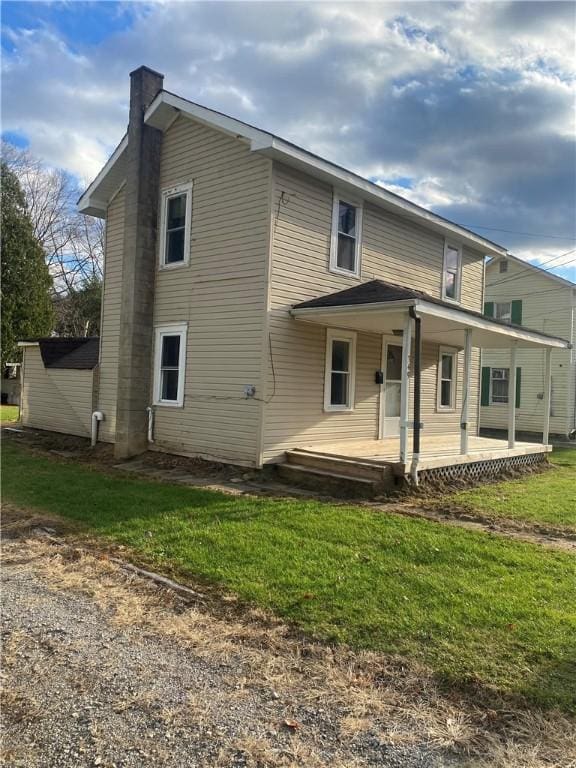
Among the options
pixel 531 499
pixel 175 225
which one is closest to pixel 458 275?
pixel 175 225

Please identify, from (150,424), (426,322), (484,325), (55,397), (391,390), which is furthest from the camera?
(55,397)

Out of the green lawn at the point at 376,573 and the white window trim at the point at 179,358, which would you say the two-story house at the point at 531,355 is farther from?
the green lawn at the point at 376,573

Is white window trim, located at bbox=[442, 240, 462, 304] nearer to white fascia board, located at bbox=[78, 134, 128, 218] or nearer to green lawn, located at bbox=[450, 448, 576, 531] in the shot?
green lawn, located at bbox=[450, 448, 576, 531]

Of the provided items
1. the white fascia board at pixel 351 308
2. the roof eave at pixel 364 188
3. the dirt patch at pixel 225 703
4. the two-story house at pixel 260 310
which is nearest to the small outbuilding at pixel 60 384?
the two-story house at pixel 260 310

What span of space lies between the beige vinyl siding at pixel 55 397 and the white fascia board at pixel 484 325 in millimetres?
8103

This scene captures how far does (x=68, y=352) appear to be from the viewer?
14.7 m

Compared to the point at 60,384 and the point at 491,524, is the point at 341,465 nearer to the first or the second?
the point at 491,524

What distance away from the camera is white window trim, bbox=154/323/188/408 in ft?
35.0

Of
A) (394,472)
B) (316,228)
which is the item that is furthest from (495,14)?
(394,472)

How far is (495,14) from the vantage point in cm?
847

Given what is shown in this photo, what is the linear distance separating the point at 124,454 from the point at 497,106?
11982mm

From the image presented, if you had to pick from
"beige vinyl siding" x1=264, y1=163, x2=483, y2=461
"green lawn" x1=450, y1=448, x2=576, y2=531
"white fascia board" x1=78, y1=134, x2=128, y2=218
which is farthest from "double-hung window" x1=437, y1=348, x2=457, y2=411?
"white fascia board" x1=78, y1=134, x2=128, y2=218

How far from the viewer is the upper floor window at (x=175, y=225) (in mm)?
10812

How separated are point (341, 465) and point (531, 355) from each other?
15.1m
